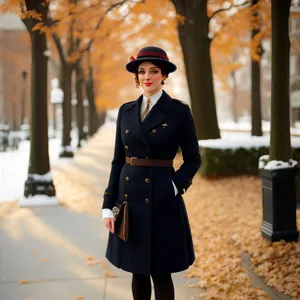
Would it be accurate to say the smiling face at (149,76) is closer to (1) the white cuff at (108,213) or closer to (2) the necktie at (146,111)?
(2) the necktie at (146,111)

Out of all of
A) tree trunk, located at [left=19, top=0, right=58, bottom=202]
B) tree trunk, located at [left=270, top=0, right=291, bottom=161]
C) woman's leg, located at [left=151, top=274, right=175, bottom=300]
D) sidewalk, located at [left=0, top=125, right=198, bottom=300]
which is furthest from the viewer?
tree trunk, located at [left=19, top=0, right=58, bottom=202]

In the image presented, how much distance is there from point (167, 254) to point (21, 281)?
7.95 feet

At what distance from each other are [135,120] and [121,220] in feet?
2.49

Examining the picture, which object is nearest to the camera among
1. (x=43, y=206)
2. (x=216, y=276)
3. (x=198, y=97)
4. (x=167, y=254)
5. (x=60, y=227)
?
(x=167, y=254)

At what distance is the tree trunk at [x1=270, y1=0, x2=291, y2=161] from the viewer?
5.55 meters

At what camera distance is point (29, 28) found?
29.9 ft

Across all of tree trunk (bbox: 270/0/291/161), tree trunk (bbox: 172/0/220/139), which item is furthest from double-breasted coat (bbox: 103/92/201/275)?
tree trunk (bbox: 172/0/220/139)

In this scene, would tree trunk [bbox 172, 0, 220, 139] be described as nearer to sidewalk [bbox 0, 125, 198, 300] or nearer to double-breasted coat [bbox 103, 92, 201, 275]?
sidewalk [bbox 0, 125, 198, 300]

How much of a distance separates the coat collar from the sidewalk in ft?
6.69

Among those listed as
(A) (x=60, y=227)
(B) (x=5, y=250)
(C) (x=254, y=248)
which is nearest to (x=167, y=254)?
(C) (x=254, y=248)

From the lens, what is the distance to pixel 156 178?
306 cm

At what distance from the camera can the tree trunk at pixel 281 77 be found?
5.55m

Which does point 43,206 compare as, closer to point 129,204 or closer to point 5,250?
point 5,250

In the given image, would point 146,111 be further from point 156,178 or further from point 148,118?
point 156,178
